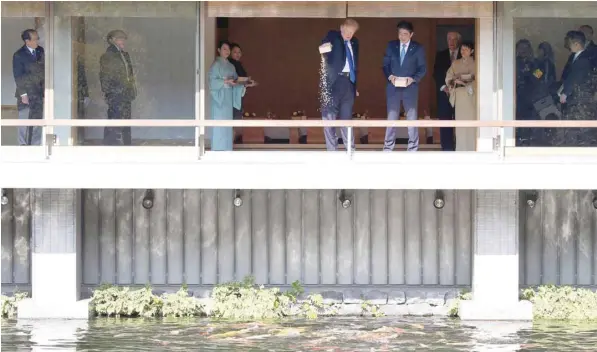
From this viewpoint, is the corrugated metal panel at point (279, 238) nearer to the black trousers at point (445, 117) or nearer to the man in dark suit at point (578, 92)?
the black trousers at point (445, 117)

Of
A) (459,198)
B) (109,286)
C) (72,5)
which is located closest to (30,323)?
(109,286)

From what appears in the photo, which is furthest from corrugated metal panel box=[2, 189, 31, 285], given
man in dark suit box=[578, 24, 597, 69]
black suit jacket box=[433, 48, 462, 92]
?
man in dark suit box=[578, 24, 597, 69]

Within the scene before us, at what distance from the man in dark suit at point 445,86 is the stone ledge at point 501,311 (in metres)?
2.49

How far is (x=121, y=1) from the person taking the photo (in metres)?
20.7

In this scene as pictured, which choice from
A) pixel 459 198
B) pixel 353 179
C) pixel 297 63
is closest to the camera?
pixel 353 179

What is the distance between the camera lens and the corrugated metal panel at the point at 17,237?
71.6 ft

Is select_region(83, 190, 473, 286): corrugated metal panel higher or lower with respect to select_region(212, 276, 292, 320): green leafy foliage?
higher

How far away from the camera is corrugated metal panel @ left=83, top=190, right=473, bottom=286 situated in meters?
21.6

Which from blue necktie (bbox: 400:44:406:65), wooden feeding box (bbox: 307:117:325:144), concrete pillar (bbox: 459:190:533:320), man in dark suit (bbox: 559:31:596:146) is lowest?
concrete pillar (bbox: 459:190:533:320)

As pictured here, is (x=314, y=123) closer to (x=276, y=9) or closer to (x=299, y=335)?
(x=276, y=9)

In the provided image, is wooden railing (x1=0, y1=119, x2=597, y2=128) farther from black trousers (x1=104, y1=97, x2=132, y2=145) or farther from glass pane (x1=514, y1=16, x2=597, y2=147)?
glass pane (x1=514, y1=16, x2=597, y2=147)

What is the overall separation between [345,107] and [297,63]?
6.53m

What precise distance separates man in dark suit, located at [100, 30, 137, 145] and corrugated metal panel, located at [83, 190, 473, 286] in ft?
5.14

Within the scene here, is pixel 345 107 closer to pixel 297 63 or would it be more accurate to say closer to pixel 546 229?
pixel 546 229
